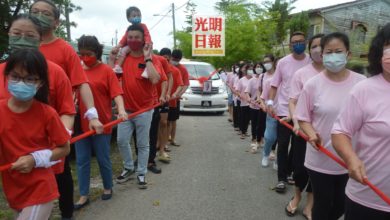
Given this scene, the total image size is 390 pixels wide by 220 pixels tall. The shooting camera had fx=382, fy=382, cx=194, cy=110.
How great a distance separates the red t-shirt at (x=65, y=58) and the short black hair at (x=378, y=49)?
2247 millimetres

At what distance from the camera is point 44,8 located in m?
3.13

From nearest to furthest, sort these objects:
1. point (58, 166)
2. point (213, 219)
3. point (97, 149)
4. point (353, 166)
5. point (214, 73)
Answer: point (353, 166) → point (58, 166) → point (213, 219) → point (97, 149) → point (214, 73)

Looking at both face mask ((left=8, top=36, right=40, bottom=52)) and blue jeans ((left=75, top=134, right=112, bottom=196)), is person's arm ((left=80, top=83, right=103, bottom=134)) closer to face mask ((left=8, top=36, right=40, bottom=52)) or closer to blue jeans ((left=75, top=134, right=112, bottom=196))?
face mask ((left=8, top=36, right=40, bottom=52))

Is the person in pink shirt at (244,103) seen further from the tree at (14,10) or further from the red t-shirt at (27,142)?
the tree at (14,10)

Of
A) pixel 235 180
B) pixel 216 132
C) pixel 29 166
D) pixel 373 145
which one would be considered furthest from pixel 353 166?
pixel 216 132

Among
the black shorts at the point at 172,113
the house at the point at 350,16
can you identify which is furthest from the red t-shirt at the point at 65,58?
the house at the point at 350,16

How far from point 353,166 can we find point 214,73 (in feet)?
40.6

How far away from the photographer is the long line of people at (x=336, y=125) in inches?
85.2

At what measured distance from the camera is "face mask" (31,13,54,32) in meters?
3.10

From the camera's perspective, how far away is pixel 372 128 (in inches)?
84.8

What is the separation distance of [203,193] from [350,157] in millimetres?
3000

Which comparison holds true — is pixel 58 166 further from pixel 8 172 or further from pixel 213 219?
pixel 213 219

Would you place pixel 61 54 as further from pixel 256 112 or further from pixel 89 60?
pixel 256 112

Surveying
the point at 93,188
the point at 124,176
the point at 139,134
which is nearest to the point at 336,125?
the point at 139,134
